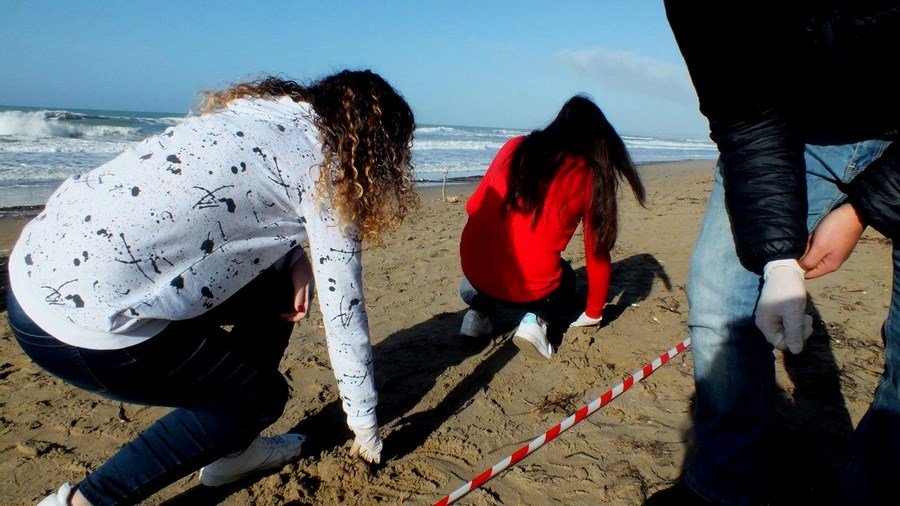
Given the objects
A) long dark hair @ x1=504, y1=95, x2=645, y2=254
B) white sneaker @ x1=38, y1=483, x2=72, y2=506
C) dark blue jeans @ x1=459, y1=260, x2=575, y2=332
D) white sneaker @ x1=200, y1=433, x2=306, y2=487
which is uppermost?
long dark hair @ x1=504, y1=95, x2=645, y2=254

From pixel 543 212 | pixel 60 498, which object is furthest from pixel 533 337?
pixel 60 498

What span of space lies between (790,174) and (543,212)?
5.11 feet

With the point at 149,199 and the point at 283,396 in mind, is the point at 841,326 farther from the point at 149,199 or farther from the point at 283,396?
the point at 149,199

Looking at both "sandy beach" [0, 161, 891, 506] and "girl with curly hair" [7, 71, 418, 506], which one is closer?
"girl with curly hair" [7, 71, 418, 506]

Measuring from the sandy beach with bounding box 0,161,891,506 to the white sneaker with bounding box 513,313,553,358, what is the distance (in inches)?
3.0

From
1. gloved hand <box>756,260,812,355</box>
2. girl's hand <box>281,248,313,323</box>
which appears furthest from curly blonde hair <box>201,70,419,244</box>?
gloved hand <box>756,260,812,355</box>

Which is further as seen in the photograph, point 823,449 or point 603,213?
point 603,213

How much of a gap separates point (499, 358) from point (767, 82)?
7.20ft

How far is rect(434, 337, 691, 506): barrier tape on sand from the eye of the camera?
2143 millimetres

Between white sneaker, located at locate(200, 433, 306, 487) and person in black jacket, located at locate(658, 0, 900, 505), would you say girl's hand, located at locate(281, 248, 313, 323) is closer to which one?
white sneaker, located at locate(200, 433, 306, 487)

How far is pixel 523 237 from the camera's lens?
307cm

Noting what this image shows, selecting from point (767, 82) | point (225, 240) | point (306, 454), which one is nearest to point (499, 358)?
point (306, 454)

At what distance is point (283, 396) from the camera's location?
83.4 inches

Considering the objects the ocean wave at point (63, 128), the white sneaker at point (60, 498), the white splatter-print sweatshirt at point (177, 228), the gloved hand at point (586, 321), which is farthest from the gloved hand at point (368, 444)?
the ocean wave at point (63, 128)
